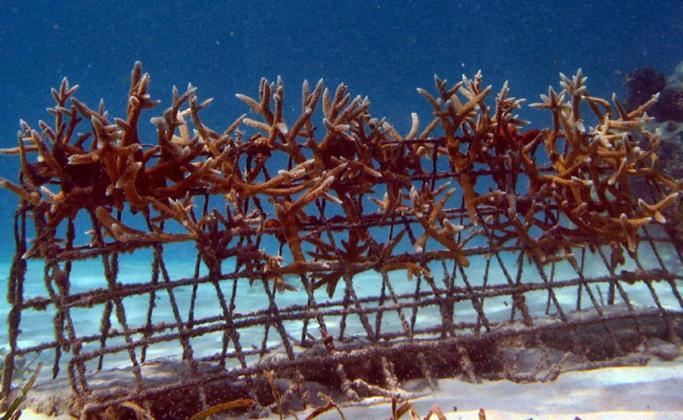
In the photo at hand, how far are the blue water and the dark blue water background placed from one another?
12 centimetres

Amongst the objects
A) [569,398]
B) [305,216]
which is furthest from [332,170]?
[569,398]

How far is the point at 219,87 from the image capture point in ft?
174

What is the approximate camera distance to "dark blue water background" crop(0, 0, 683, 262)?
36.7m

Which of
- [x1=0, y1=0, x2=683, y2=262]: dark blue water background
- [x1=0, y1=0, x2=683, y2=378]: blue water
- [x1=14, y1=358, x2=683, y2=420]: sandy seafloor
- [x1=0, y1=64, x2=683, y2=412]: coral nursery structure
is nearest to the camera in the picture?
[x1=14, y1=358, x2=683, y2=420]: sandy seafloor

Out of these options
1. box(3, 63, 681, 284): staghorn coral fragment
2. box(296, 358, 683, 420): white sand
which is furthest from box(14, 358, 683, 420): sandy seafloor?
box(3, 63, 681, 284): staghorn coral fragment

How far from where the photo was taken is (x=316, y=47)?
5003 cm

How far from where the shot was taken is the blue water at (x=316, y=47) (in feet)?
120

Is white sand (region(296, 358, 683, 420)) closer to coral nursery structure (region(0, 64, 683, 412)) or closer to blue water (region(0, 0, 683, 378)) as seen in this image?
coral nursery structure (region(0, 64, 683, 412))

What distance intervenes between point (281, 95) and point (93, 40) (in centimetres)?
6663

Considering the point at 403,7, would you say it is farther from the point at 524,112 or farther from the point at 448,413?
the point at 448,413

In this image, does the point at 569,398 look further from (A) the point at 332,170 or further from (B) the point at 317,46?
(B) the point at 317,46

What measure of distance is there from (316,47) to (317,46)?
0.15m

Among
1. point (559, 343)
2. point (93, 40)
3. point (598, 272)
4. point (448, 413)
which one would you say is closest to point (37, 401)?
point (448, 413)

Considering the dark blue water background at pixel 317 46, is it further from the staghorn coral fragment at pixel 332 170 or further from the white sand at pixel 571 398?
the white sand at pixel 571 398
